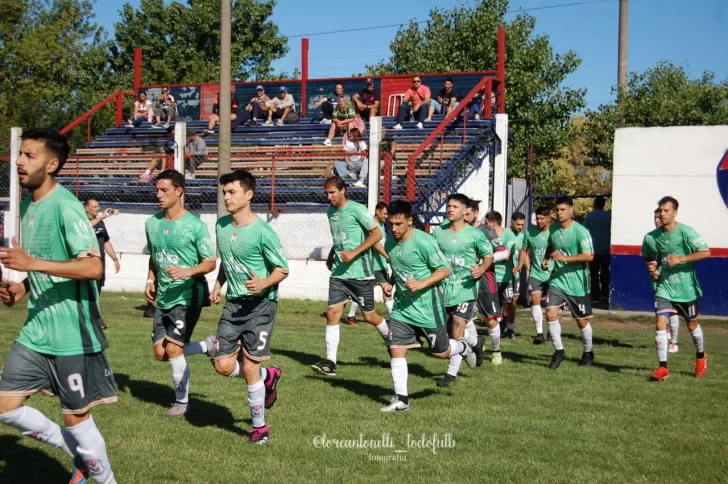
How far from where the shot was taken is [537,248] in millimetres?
13266

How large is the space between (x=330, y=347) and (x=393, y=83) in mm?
15948

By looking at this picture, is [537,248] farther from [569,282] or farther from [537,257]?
[569,282]

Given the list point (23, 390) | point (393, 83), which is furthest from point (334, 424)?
point (393, 83)

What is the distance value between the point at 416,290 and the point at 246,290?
188cm

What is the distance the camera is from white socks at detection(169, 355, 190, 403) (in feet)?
26.0

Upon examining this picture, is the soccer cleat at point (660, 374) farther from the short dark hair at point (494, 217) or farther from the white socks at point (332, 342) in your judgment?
the short dark hair at point (494, 217)

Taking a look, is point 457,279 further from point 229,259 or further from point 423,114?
point 423,114

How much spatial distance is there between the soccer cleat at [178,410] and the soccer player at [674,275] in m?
5.97

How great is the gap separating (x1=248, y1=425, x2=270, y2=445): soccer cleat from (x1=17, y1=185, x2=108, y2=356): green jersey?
2.19 m

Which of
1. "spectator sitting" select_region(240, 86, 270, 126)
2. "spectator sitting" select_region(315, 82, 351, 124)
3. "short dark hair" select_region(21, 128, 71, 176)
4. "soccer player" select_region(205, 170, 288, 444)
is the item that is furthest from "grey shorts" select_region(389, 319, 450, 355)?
"spectator sitting" select_region(240, 86, 270, 126)

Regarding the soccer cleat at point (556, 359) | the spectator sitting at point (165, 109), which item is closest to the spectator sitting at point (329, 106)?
the spectator sitting at point (165, 109)

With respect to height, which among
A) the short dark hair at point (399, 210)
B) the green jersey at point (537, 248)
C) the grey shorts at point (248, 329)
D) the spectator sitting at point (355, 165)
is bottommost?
the grey shorts at point (248, 329)

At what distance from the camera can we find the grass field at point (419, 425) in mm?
6359

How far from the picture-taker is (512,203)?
2147cm
